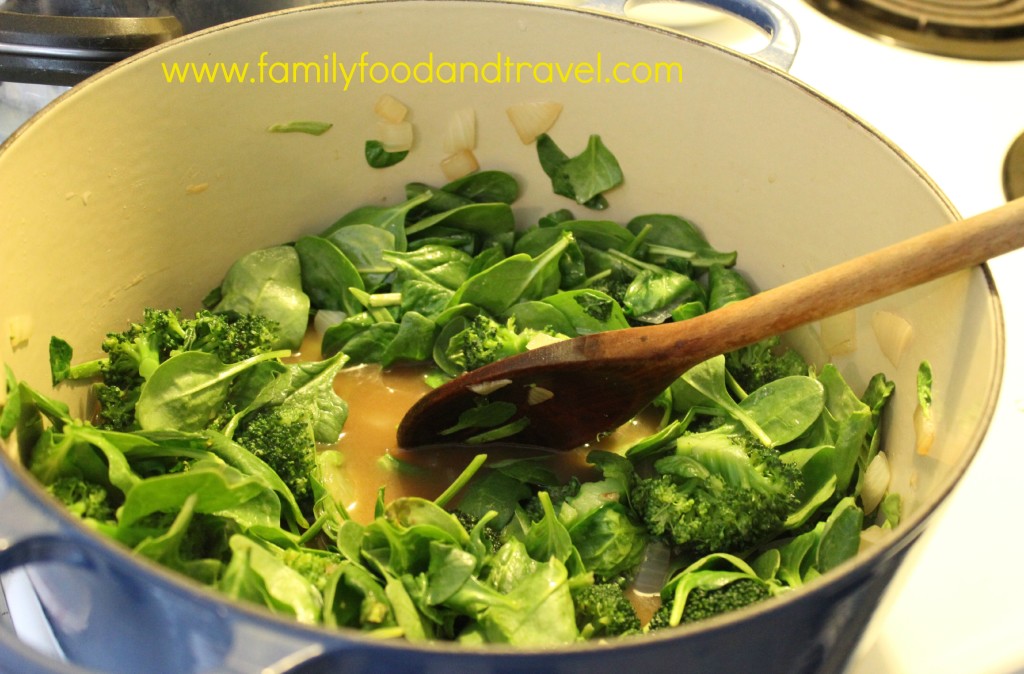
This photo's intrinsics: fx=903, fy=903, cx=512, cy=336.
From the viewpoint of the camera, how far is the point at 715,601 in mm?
931

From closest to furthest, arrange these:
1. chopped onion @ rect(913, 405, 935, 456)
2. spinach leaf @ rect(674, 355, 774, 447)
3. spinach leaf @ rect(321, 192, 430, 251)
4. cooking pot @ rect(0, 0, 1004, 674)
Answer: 1. cooking pot @ rect(0, 0, 1004, 674)
2. chopped onion @ rect(913, 405, 935, 456)
3. spinach leaf @ rect(674, 355, 774, 447)
4. spinach leaf @ rect(321, 192, 430, 251)

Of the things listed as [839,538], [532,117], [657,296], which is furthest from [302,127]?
[839,538]

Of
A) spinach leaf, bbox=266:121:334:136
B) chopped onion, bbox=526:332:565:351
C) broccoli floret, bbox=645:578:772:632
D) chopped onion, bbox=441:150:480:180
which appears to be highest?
spinach leaf, bbox=266:121:334:136

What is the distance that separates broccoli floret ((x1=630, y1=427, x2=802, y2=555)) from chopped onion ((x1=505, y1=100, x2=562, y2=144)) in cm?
55

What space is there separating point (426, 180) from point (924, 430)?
0.82m

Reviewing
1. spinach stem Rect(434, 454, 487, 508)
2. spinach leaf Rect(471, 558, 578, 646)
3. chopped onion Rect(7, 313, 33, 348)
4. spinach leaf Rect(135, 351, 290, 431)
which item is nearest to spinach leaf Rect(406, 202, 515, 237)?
spinach leaf Rect(135, 351, 290, 431)

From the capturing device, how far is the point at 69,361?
3.61 ft

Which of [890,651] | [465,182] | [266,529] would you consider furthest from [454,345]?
[890,651]

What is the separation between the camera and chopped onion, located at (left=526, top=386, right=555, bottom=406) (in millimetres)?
1103

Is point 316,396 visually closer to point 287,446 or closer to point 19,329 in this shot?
point 287,446

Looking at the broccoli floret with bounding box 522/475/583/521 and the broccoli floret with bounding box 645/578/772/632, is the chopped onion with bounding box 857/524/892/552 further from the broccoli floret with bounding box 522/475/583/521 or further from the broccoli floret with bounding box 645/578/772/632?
the broccoli floret with bounding box 522/475/583/521

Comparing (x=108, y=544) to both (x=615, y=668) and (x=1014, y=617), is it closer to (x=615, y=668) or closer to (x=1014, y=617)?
(x=615, y=668)

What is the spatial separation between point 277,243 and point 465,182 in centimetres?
31

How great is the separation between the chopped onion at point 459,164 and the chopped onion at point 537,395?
46cm
